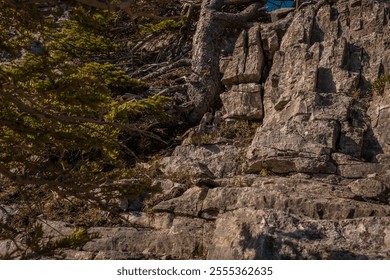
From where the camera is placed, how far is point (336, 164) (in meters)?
11.2

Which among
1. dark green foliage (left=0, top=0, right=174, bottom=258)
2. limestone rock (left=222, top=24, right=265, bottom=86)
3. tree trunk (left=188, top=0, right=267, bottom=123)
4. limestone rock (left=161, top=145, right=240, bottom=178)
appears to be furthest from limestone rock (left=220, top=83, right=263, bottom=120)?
dark green foliage (left=0, top=0, right=174, bottom=258)

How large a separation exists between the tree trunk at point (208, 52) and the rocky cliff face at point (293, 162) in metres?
0.72

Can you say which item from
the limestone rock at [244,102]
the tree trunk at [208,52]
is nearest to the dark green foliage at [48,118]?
the limestone rock at [244,102]

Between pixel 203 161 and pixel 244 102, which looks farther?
pixel 244 102

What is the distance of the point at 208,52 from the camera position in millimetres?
16781

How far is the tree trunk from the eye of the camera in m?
15.8

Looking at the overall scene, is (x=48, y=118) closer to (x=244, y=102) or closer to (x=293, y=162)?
(x=293, y=162)

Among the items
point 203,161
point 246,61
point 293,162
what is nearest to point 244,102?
point 246,61

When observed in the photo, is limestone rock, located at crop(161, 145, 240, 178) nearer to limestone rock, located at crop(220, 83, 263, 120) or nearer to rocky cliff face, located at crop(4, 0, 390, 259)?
rocky cliff face, located at crop(4, 0, 390, 259)

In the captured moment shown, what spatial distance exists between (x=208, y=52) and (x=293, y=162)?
272 inches

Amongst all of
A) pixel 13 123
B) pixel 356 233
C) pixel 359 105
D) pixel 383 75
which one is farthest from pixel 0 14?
pixel 383 75

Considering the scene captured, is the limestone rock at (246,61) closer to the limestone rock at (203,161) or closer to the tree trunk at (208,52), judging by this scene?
the tree trunk at (208,52)

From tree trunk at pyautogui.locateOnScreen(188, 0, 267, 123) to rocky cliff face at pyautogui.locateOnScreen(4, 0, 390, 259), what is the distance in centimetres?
72

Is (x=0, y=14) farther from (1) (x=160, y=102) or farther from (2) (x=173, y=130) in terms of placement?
(2) (x=173, y=130)
